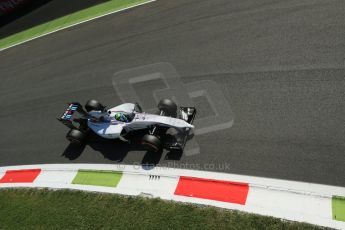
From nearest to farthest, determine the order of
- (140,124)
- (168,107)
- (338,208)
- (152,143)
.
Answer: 1. (338,208)
2. (152,143)
3. (140,124)
4. (168,107)

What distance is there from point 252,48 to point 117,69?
214 inches

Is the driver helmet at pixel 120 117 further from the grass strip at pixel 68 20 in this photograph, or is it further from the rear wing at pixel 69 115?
the grass strip at pixel 68 20

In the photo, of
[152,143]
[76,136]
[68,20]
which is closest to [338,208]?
[152,143]

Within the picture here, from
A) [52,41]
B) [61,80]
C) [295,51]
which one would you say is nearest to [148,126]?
[295,51]


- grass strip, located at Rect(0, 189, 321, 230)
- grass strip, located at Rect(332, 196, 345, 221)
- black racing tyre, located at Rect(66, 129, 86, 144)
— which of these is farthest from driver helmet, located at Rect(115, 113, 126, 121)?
grass strip, located at Rect(332, 196, 345, 221)

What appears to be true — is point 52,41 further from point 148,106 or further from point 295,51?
point 295,51

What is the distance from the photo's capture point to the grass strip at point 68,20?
1689cm

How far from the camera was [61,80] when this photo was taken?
14141 mm

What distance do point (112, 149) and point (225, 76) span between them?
4.41 m

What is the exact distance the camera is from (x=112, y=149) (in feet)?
34.8

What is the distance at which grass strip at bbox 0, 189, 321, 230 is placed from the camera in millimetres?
7593

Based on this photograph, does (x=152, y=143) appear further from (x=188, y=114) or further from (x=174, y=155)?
(x=188, y=114)

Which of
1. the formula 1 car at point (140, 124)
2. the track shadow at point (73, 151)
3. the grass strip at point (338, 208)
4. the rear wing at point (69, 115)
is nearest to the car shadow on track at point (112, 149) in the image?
the track shadow at point (73, 151)

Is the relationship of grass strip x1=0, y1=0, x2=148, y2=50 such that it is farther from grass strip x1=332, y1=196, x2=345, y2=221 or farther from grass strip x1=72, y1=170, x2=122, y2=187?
grass strip x1=332, y1=196, x2=345, y2=221
